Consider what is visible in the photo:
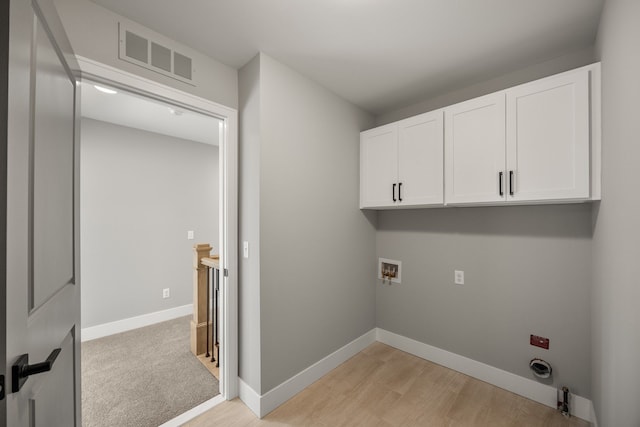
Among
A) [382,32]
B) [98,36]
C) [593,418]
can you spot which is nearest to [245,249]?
[98,36]

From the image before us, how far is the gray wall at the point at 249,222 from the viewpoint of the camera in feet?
6.17

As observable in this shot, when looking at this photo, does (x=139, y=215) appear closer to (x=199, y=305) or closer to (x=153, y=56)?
(x=199, y=305)

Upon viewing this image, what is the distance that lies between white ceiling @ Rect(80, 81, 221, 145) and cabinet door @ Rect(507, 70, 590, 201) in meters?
2.38

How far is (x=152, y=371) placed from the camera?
2.41 metres

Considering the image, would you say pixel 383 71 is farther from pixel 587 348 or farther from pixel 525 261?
pixel 587 348

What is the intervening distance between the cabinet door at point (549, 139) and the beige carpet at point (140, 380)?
283 cm

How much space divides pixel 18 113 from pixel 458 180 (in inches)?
91.7

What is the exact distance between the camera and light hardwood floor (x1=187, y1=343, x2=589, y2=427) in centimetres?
178

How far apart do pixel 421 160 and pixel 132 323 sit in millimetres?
3930

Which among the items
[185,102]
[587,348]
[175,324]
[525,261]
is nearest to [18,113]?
[185,102]

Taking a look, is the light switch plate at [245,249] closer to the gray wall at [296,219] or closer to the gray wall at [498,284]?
the gray wall at [296,219]

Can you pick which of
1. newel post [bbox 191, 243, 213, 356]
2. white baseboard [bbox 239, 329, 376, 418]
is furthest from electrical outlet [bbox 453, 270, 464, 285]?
newel post [bbox 191, 243, 213, 356]

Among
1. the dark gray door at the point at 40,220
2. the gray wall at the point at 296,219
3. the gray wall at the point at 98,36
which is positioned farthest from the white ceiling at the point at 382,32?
the dark gray door at the point at 40,220

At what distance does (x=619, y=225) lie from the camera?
3.80ft
